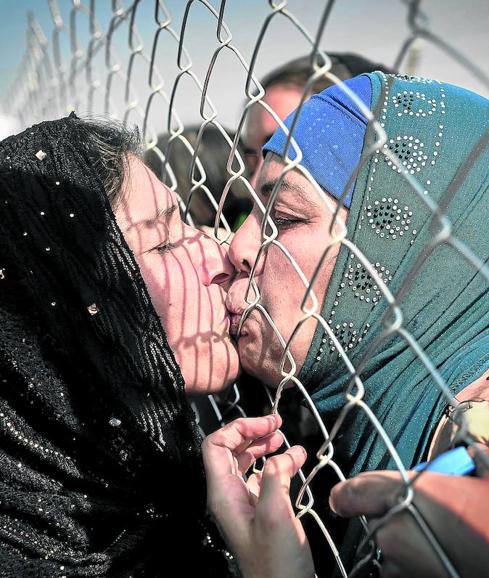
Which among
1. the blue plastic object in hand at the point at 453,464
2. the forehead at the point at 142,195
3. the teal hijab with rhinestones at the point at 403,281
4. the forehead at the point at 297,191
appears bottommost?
the blue plastic object in hand at the point at 453,464

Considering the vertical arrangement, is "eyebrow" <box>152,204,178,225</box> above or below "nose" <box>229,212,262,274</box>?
above

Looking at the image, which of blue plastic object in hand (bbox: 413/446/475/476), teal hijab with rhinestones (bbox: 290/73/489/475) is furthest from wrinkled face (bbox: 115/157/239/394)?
blue plastic object in hand (bbox: 413/446/475/476)

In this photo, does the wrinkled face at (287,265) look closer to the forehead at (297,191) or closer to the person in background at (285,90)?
the forehead at (297,191)

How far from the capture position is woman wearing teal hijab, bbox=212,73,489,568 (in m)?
1.32

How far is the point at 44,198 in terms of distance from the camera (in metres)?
1.34

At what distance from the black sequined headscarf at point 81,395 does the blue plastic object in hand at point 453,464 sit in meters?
0.64

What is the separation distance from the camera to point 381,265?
53.5 inches

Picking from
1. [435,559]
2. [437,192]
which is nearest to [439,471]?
[435,559]

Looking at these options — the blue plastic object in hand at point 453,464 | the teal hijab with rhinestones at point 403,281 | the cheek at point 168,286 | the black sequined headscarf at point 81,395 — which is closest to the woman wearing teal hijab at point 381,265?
the teal hijab with rhinestones at point 403,281

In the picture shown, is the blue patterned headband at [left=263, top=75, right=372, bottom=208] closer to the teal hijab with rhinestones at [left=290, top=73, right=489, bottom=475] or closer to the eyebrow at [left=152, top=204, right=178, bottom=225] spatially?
the teal hijab with rhinestones at [left=290, top=73, right=489, bottom=475]

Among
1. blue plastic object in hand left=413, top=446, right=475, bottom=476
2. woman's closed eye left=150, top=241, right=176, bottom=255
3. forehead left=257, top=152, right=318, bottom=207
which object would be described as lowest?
blue plastic object in hand left=413, top=446, right=475, bottom=476

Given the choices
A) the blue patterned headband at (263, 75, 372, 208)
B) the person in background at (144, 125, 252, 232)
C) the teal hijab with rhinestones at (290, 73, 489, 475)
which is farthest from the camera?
the person in background at (144, 125, 252, 232)

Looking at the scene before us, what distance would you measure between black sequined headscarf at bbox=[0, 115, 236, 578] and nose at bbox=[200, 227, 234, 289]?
21 cm

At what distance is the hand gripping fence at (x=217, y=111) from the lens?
0.81 m
